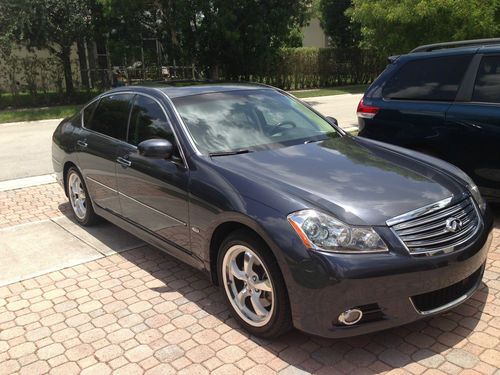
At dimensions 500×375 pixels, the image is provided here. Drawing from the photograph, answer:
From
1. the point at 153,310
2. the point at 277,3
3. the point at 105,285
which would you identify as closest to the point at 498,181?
the point at 153,310

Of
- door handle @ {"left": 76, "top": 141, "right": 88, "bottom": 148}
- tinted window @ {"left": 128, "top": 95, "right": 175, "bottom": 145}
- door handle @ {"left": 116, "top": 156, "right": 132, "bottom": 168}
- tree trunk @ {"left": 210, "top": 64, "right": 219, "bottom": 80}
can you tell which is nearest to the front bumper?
tinted window @ {"left": 128, "top": 95, "right": 175, "bottom": 145}

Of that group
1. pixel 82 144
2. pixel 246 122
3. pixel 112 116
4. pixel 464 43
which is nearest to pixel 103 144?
pixel 112 116

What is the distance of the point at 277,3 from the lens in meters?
19.4

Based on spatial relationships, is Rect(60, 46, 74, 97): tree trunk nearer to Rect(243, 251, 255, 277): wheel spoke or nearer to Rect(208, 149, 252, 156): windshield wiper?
Rect(208, 149, 252, 156): windshield wiper

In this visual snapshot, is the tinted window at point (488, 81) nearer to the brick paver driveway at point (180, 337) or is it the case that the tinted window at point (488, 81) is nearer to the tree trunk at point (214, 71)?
the brick paver driveway at point (180, 337)

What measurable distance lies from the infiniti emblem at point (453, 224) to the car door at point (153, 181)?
72.7 inches

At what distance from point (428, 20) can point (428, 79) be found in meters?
5.52

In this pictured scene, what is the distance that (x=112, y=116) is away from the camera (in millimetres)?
5023

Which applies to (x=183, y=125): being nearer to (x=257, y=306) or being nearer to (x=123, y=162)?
(x=123, y=162)

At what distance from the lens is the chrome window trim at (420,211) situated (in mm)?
2982

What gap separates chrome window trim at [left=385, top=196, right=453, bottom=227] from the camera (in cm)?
298

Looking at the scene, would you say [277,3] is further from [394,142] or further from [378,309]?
[378,309]

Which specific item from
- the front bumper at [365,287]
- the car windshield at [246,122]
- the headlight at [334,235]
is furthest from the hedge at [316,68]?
the front bumper at [365,287]

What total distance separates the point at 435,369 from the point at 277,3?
18.4 m
